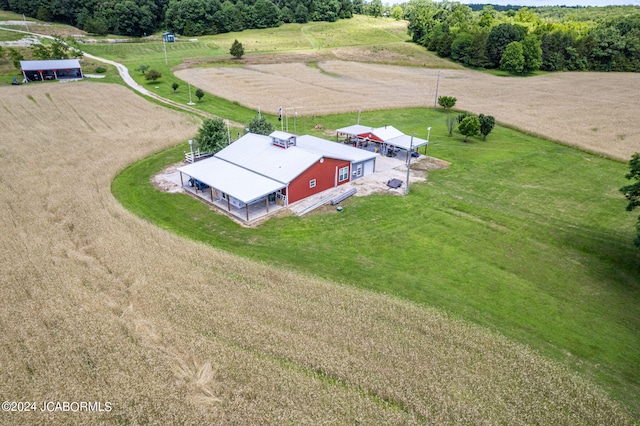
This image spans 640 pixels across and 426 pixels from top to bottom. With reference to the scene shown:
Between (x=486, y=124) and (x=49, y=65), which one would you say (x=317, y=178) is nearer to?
(x=486, y=124)

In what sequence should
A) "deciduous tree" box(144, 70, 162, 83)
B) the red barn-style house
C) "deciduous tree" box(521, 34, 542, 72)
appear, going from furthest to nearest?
"deciduous tree" box(521, 34, 542, 72) → "deciduous tree" box(144, 70, 162, 83) → the red barn-style house

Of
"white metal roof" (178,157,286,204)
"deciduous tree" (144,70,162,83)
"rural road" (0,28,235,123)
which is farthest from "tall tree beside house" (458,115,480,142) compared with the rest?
"deciduous tree" (144,70,162,83)

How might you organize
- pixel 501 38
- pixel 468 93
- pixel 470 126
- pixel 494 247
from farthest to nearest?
pixel 501 38
pixel 468 93
pixel 470 126
pixel 494 247

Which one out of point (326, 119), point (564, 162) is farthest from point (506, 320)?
point (326, 119)

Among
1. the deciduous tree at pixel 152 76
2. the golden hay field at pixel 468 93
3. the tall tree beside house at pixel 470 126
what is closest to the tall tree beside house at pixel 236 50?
the golden hay field at pixel 468 93

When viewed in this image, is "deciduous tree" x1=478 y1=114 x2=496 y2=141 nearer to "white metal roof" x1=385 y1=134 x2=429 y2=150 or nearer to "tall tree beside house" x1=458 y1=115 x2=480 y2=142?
"tall tree beside house" x1=458 y1=115 x2=480 y2=142

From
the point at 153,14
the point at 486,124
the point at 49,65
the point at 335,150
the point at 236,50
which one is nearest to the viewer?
the point at 335,150

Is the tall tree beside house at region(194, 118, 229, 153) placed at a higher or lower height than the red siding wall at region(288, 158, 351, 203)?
higher

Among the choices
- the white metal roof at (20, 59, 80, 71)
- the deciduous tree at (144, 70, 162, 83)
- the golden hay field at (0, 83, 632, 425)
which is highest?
the white metal roof at (20, 59, 80, 71)

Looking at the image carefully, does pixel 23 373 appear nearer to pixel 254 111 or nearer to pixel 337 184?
pixel 337 184

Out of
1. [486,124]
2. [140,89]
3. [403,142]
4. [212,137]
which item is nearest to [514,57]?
[486,124]
